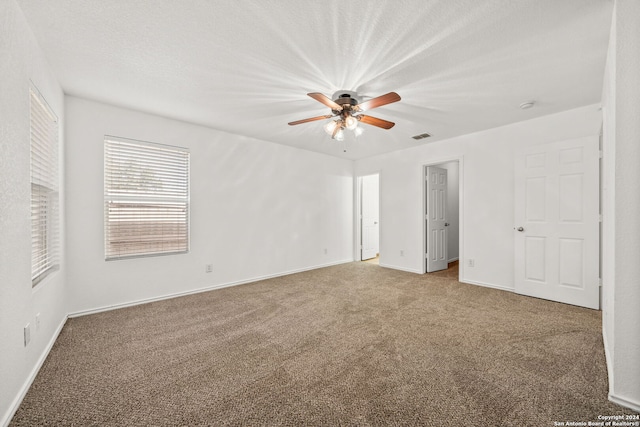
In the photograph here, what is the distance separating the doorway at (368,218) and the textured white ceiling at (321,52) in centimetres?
315

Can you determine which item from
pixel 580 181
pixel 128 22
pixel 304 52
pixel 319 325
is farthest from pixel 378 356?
pixel 580 181

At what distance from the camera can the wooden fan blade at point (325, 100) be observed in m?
2.27

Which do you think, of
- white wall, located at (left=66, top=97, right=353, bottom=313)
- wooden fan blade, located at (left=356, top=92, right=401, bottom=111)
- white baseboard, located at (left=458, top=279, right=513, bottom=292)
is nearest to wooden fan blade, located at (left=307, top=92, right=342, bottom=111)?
wooden fan blade, located at (left=356, top=92, right=401, bottom=111)

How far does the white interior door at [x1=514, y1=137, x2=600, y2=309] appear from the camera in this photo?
3180 mm

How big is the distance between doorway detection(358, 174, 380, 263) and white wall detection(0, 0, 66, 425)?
17.4 feet

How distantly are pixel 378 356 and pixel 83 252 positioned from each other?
343cm

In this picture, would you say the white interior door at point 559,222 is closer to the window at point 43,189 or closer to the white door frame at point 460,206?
the white door frame at point 460,206

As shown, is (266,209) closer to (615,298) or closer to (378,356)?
(378,356)

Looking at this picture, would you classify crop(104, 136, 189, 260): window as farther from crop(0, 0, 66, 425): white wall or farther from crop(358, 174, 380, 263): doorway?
crop(358, 174, 380, 263): doorway

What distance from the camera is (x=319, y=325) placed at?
9.04 feet

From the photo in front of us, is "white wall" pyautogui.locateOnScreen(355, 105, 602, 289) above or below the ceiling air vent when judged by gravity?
below

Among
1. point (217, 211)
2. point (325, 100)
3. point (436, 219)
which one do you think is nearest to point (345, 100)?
point (325, 100)

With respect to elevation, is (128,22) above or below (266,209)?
above

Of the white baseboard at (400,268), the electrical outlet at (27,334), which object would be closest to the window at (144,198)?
the electrical outlet at (27,334)
